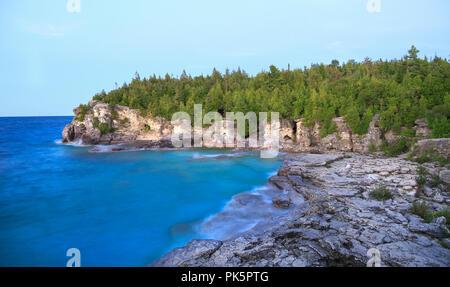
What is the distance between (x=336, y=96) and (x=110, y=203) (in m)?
27.1

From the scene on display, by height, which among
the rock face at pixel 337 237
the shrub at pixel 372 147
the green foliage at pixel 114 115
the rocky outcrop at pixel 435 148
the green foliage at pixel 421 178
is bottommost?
the rock face at pixel 337 237

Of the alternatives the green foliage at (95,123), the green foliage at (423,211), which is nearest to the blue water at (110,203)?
the green foliage at (423,211)

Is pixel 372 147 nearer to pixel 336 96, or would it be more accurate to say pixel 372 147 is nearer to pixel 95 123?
pixel 336 96

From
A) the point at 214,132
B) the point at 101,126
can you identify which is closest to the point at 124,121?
the point at 101,126

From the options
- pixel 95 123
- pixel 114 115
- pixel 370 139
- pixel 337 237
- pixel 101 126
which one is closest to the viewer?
pixel 337 237

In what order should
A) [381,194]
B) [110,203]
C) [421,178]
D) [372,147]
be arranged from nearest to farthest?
→ [381,194] → [421,178] → [110,203] → [372,147]

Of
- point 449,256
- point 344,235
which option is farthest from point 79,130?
point 449,256

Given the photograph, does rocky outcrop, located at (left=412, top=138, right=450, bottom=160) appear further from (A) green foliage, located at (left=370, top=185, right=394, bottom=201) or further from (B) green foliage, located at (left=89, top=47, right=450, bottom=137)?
(A) green foliage, located at (left=370, top=185, right=394, bottom=201)

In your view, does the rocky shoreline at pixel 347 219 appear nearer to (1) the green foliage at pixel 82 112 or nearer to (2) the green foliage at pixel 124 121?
(2) the green foliage at pixel 124 121

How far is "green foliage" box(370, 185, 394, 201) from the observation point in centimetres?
1017

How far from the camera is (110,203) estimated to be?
12.8 m

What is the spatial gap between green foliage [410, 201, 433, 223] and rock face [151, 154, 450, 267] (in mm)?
201

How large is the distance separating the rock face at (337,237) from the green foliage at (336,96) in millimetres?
12920

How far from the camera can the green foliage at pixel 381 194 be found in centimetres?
1017
